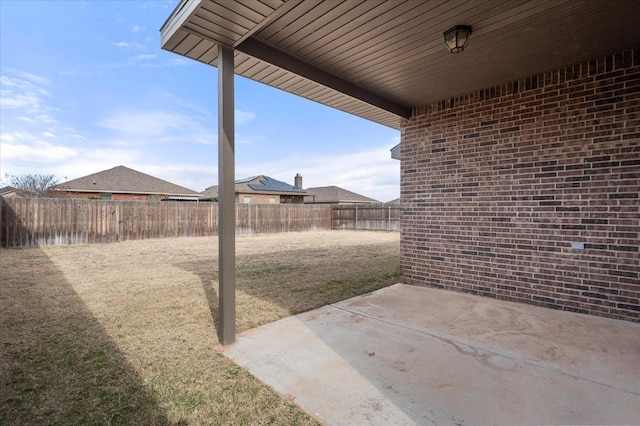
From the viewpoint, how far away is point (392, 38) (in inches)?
116

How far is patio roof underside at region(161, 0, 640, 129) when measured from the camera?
245cm

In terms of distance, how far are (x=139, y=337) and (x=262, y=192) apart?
2261 centimetres

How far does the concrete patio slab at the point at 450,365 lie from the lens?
5.74 ft

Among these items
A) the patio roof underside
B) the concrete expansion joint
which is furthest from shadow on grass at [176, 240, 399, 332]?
the patio roof underside

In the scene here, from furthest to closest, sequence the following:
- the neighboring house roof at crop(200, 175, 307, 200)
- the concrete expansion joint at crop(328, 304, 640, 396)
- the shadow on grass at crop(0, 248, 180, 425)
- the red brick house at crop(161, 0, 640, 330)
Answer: the neighboring house roof at crop(200, 175, 307, 200) → the red brick house at crop(161, 0, 640, 330) → the concrete expansion joint at crop(328, 304, 640, 396) → the shadow on grass at crop(0, 248, 180, 425)

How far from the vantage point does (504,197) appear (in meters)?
4.08

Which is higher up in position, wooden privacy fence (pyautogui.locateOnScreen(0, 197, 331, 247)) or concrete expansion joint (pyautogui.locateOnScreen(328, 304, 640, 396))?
wooden privacy fence (pyautogui.locateOnScreen(0, 197, 331, 247))

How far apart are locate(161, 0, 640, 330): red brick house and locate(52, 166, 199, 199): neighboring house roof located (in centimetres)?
1943

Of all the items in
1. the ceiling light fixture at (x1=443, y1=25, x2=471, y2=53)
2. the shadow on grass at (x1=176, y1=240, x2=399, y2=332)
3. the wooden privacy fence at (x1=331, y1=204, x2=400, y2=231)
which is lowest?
the shadow on grass at (x1=176, y1=240, x2=399, y2=332)

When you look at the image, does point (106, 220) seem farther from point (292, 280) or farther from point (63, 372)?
point (63, 372)

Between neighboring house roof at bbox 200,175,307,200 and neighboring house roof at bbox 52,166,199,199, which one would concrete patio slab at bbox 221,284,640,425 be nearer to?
neighboring house roof at bbox 52,166,199,199

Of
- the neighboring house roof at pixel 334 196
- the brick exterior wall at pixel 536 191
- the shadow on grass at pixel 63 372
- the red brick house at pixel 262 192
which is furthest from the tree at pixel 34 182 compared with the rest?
the neighboring house roof at pixel 334 196

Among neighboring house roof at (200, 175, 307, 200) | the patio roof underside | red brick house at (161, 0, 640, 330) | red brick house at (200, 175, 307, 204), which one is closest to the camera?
the patio roof underside

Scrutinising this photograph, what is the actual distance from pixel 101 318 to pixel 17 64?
572 inches
